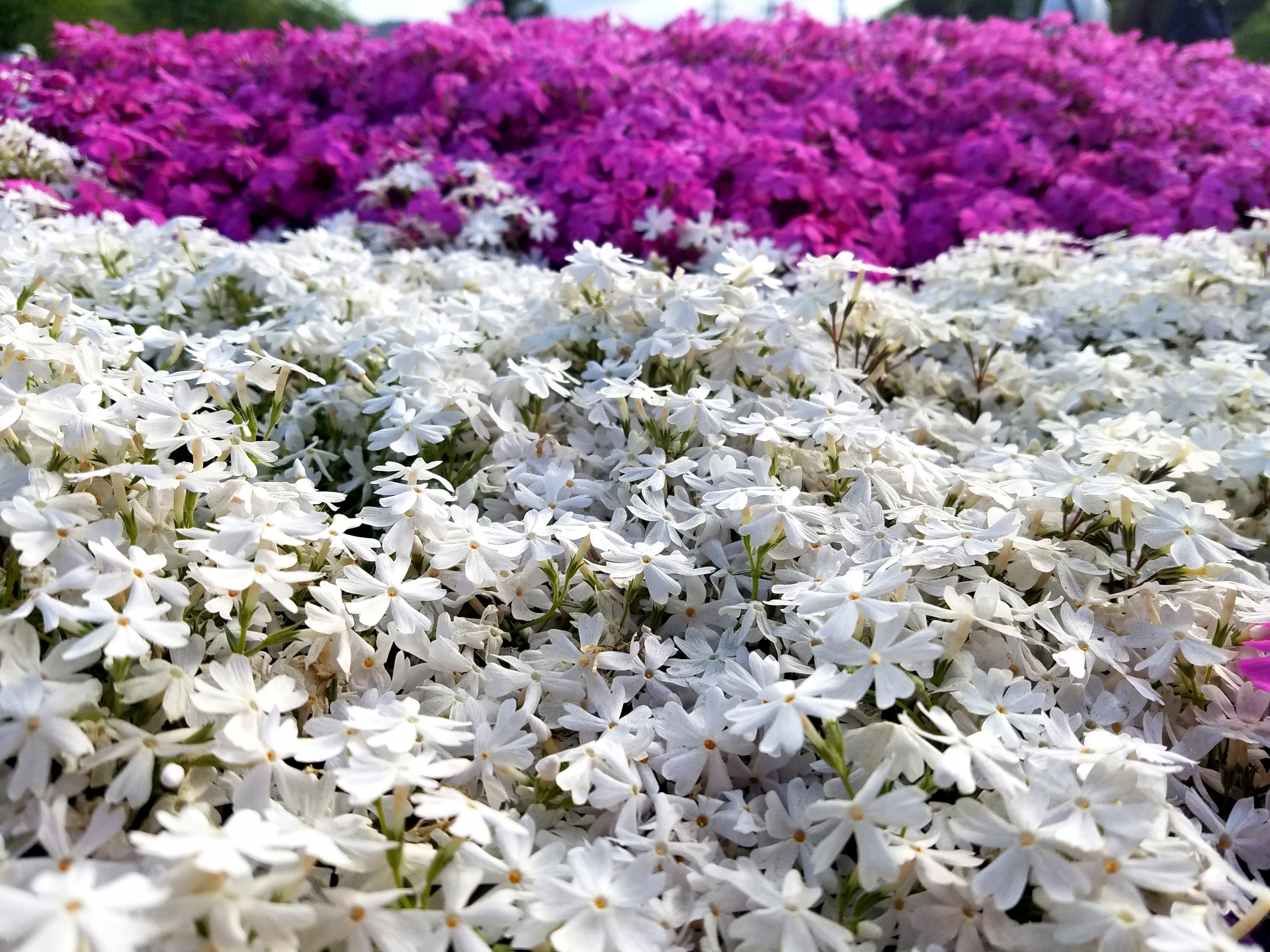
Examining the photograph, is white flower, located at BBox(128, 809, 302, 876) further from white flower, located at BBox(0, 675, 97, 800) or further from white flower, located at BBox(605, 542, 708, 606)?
white flower, located at BBox(605, 542, 708, 606)

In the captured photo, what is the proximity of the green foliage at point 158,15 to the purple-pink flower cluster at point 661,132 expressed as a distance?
0.68 m

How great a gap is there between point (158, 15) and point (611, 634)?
32.8 ft

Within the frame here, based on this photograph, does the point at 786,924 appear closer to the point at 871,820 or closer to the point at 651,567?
the point at 871,820

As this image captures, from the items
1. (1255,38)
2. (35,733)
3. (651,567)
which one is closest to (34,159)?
(35,733)

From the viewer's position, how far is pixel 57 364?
1.56m

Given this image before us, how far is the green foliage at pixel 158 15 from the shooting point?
581 cm

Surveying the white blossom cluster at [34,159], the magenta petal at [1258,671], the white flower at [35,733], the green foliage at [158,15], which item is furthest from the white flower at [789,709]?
the green foliage at [158,15]

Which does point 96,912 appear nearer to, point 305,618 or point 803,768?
point 305,618

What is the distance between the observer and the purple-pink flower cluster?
12.6 ft

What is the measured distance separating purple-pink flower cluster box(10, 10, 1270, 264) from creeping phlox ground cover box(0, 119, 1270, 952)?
169 cm

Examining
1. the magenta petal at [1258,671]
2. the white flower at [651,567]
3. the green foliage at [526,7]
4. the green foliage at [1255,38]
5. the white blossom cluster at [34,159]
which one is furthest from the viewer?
the green foliage at [526,7]

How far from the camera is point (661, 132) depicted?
13.7ft

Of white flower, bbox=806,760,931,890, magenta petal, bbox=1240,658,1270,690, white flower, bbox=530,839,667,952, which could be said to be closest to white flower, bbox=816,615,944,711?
white flower, bbox=806,760,931,890

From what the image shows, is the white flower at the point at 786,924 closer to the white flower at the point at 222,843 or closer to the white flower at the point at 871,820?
the white flower at the point at 871,820
